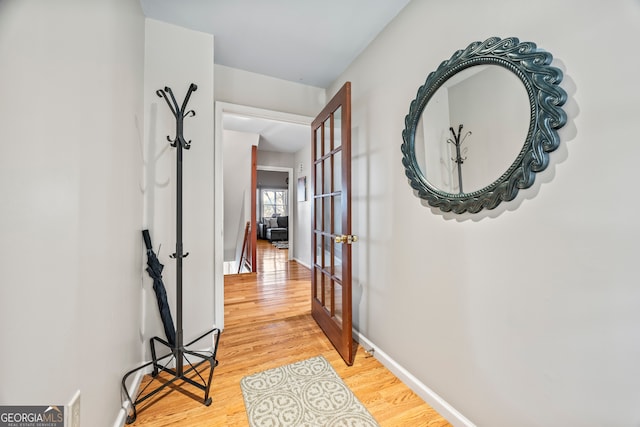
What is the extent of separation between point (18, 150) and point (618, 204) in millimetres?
1798

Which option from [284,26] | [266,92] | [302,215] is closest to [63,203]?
[284,26]

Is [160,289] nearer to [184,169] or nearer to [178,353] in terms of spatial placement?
[178,353]

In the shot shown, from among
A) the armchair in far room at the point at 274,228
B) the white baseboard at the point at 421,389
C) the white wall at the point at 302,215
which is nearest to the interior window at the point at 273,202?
the armchair in far room at the point at 274,228

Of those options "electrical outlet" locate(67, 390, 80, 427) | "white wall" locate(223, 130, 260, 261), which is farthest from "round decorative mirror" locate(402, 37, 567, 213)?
"white wall" locate(223, 130, 260, 261)

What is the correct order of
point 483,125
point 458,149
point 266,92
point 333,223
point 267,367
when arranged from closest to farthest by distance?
point 483,125
point 458,149
point 267,367
point 333,223
point 266,92

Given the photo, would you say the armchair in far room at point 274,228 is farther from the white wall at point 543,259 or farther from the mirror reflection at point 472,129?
the mirror reflection at point 472,129

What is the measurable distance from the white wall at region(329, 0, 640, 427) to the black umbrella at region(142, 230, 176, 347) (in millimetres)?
1603

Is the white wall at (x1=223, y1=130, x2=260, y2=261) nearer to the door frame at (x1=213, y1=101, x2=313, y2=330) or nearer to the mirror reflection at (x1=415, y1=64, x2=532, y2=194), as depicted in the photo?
the door frame at (x1=213, y1=101, x2=313, y2=330)

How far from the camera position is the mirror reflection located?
41.7 inches

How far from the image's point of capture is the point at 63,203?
2.71ft

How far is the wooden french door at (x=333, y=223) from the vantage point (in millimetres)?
1819

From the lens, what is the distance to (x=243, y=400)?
1.47 metres

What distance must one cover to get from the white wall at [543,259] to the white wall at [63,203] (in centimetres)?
163

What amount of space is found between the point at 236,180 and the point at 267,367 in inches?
152
